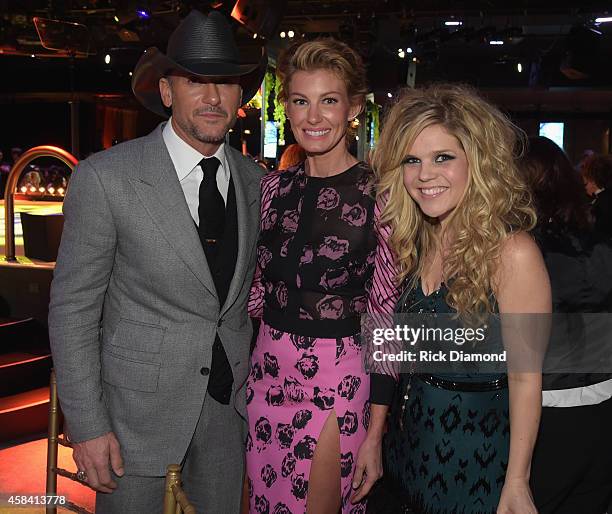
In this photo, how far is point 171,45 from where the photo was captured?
220cm

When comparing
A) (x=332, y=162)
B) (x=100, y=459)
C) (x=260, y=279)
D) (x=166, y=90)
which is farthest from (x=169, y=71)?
(x=100, y=459)

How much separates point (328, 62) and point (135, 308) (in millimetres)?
973

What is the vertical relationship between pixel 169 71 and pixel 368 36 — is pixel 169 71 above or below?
below

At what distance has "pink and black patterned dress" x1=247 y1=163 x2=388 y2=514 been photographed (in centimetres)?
206

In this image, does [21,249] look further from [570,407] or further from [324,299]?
[570,407]

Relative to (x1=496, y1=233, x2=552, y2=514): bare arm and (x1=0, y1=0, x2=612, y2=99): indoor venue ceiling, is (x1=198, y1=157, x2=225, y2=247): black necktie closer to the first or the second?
(x1=496, y1=233, x2=552, y2=514): bare arm

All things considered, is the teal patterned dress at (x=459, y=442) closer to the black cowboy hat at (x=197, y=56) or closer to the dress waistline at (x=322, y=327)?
the dress waistline at (x=322, y=327)

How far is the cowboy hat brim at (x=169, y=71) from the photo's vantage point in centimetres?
205

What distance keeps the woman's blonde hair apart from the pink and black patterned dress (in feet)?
0.98

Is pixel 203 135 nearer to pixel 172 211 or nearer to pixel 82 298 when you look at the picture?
pixel 172 211

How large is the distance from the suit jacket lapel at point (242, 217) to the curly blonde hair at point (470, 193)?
443mm

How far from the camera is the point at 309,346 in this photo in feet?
6.81

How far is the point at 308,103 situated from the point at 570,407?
4.75 ft

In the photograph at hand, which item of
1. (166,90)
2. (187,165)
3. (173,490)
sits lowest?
(173,490)
